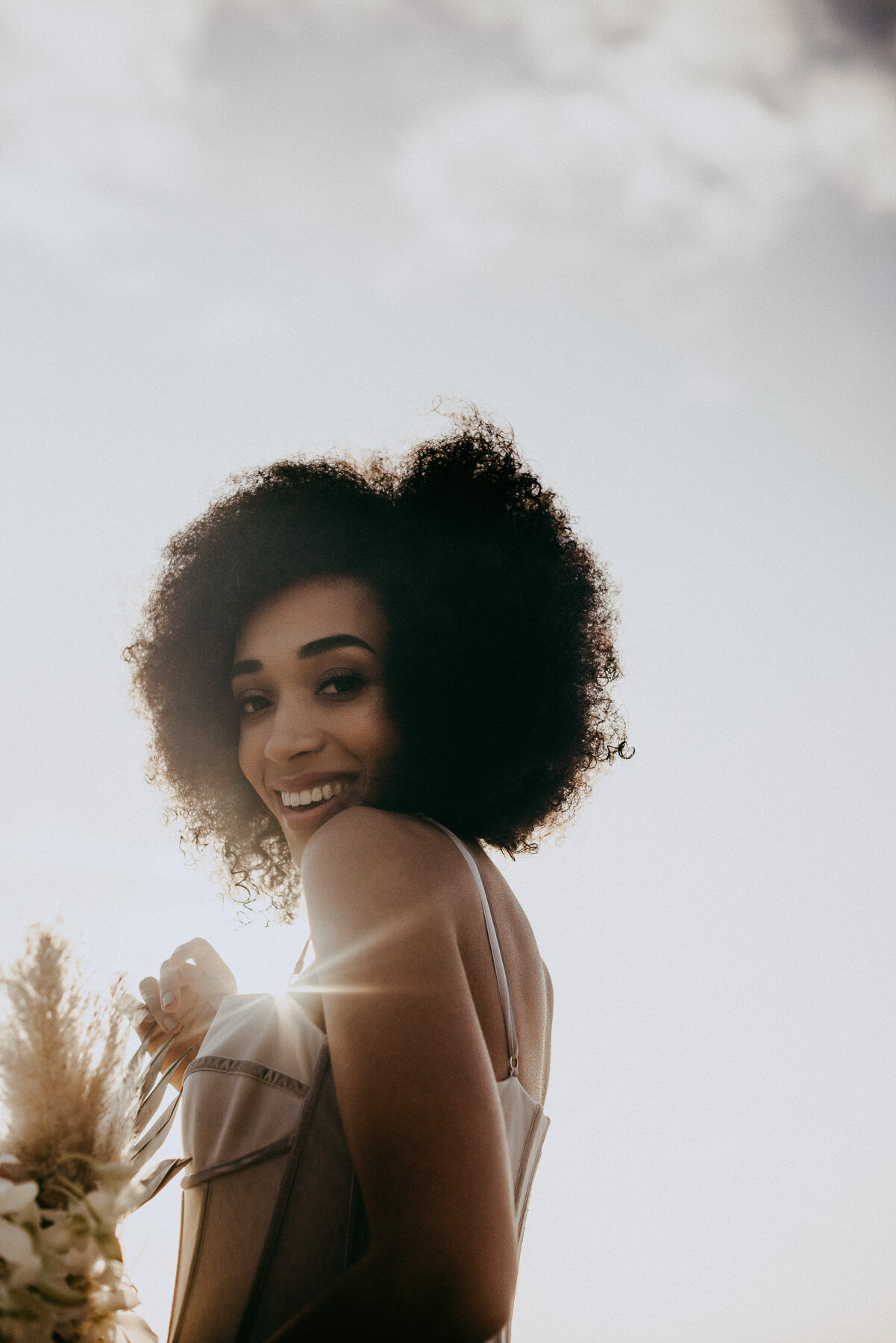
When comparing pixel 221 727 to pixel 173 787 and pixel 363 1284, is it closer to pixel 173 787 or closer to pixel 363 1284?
pixel 173 787

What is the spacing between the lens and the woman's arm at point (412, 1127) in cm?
145

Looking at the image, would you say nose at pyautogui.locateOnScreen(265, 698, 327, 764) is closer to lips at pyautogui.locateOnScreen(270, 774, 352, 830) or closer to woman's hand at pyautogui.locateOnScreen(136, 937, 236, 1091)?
lips at pyautogui.locateOnScreen(270, 774, 352, 830)

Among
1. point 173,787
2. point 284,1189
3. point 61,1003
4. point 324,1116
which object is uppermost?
point 173,787

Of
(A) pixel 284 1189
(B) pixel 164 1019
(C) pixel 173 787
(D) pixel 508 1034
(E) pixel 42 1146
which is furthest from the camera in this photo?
(C) pixel 173 787

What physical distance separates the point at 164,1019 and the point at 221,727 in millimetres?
1019

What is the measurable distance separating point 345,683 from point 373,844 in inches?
31.7

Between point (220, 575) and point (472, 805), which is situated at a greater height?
point (220, 575)

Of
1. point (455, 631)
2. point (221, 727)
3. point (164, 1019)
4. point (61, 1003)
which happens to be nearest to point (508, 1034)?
point (61, 1003)

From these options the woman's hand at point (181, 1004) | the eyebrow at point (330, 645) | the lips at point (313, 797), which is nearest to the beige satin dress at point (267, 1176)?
the lips at point (313, 797)

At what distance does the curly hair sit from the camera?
2684 mm

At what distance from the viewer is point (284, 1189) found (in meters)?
1.78

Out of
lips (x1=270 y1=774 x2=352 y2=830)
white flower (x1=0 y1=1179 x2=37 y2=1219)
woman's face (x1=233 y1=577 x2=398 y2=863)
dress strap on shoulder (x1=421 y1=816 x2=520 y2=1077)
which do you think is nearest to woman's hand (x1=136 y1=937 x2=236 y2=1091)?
woman's face (x1=233 y1=577 x2=398 y2=863)

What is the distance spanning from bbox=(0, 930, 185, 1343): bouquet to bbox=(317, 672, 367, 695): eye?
1.12 m

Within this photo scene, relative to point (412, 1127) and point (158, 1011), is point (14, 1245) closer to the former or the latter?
point (412, 1127)
